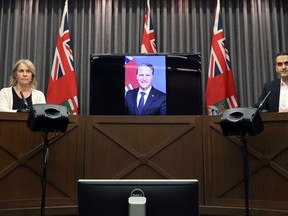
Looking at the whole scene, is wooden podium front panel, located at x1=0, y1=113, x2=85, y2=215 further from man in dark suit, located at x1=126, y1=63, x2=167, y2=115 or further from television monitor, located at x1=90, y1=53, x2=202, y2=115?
man in dark suit, located at x1=126, y1=63, x2=167, y2=115

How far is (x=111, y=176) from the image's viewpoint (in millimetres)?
2770

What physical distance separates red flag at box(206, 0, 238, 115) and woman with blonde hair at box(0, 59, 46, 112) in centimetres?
203

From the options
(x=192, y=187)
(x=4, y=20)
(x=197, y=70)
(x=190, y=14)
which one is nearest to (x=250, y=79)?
Answer: (x=190, y=14)

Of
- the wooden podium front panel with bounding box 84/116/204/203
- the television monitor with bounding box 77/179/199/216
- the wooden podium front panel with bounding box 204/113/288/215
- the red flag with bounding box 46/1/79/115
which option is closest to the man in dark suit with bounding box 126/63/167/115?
the wooden podium front panel with bounding box 84/116/204/203

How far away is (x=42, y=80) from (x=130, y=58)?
2.14 metres

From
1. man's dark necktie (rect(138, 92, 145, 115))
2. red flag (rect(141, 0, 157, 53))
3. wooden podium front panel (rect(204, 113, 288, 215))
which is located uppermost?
red flag (rect(141, 0, 157, 53))

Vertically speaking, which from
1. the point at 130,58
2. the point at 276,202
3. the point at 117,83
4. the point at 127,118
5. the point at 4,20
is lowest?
the point at 276,202

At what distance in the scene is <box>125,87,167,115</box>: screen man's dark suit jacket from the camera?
9.75 ft

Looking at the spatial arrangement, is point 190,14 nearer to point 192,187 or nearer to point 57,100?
point 57,100

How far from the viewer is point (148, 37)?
4.83m

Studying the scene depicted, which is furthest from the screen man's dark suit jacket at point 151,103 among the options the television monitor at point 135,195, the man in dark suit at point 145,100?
the television monitor at point 135,195

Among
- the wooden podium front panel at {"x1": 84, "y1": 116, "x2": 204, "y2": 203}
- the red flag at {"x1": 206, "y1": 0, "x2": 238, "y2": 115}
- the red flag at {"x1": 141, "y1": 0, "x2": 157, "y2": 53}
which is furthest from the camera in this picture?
the red flag at {"x1": 141, "y1": 0, "x2": 157, "y2": 53}

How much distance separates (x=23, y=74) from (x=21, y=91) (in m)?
0.15

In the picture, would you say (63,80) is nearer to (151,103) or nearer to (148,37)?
(148,37)
